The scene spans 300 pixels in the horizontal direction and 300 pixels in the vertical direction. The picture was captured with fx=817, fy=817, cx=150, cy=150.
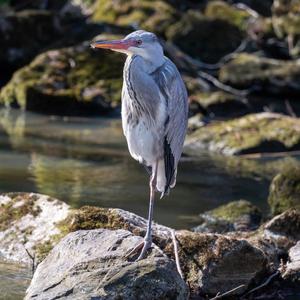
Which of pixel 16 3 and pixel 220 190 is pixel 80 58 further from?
pixel 220 190

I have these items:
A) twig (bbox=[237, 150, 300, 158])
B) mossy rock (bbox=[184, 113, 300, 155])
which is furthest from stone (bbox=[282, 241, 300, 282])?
mossy rock (bbox=[184, 113, 300, 155])

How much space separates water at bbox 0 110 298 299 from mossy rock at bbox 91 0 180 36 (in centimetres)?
728

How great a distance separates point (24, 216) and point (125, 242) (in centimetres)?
196

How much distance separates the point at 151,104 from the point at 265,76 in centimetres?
1359

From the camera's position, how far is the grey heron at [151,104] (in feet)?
19.9

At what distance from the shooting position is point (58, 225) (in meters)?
7.38

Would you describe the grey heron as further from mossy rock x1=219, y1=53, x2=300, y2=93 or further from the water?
mossy rock x1=219, y1=53, x2=300, y2=93

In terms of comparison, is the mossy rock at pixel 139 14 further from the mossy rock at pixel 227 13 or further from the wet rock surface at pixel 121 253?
the wet rock surface at pixel 121 253

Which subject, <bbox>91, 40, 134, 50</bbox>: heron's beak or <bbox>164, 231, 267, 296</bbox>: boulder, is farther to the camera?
<bbox>164, 231, 267, 296</bbox>: boulder

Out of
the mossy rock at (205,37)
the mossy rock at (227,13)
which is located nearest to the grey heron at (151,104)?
the mossy rock at (205,37)

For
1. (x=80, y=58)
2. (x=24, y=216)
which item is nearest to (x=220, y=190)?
(x=24, y=216)

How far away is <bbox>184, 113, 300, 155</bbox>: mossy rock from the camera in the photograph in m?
14.2

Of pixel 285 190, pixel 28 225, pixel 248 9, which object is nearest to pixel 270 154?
pixel 285 190

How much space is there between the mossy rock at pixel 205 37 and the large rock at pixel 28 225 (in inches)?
559
